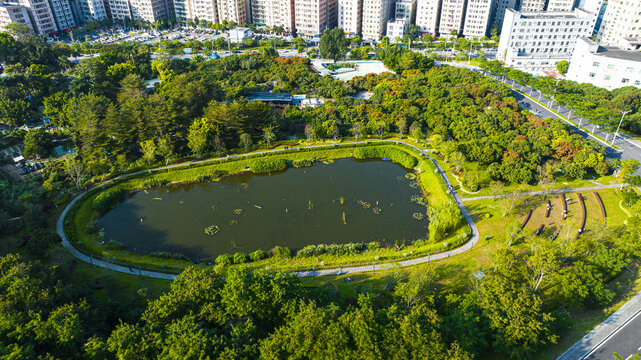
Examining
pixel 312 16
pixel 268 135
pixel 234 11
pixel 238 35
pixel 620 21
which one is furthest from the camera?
pixel 234 11

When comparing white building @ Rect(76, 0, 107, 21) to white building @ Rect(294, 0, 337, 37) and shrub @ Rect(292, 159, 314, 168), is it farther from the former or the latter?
shrub @ Rect(292, 159, 314, 168)

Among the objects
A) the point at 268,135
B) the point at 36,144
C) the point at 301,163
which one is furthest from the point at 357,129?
the point at 36,144

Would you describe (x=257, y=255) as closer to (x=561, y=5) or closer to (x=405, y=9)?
(x=405, y=9)

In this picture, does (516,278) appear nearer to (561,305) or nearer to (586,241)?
(561,305)

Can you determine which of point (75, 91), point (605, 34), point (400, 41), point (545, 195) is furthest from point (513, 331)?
point (605, 34)

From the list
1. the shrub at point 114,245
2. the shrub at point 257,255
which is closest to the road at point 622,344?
the shrub at point 257,255

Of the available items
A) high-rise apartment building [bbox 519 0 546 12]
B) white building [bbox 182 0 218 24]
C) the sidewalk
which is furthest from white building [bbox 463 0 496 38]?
the sidewalk

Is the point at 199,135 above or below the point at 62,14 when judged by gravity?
below
